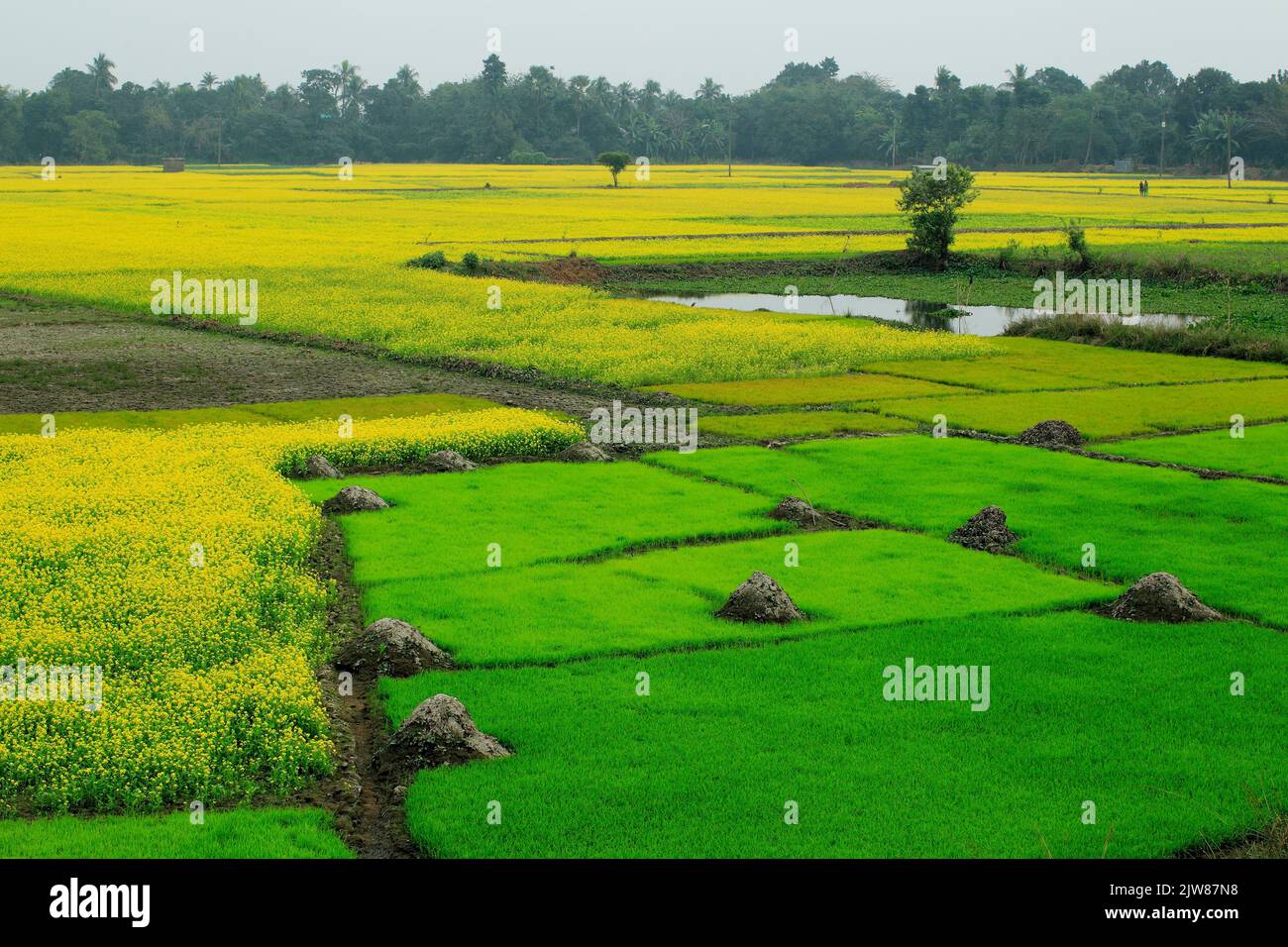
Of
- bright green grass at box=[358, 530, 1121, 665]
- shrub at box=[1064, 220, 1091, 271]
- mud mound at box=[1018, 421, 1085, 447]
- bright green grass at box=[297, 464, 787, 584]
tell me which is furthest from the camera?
shrub at box=[1064, 220, 1091, 271]

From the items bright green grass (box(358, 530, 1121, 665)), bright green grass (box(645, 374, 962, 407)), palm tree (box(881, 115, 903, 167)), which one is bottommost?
bright green grass (box(358, 530, 1121, 665))

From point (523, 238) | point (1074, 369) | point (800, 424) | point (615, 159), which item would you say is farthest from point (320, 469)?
point (615, 159)

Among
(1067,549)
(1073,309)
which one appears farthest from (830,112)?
(1067,549)

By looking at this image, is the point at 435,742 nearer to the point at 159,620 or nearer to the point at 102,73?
the point at 159,620

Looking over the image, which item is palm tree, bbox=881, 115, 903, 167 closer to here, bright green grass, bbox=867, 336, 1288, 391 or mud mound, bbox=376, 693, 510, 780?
bright green grass, bbox=867, 336, 1288, 391
